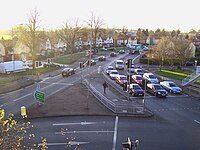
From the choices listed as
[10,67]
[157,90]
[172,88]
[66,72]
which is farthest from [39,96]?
[10,67]

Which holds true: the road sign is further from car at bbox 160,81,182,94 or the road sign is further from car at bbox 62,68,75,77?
car at bbox 62,68,75,77

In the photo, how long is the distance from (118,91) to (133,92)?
8.88 ft

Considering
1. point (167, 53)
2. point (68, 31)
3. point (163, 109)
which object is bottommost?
point (163, 109)

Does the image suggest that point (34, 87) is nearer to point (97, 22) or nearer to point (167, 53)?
point (167, 53)

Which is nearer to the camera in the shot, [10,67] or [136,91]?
[136,91]

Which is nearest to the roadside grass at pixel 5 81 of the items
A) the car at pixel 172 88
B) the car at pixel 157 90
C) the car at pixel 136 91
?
the car at pixel 136 91

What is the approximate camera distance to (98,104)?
27.3 meters

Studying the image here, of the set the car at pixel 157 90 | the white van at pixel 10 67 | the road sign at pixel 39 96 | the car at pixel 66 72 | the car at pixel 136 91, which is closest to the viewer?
the road sign at pixel 39 96

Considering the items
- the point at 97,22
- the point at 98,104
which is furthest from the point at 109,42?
the point at 98,104

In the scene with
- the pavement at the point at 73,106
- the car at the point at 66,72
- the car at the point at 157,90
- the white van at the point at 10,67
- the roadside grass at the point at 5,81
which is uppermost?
the white van at the point at 10,67

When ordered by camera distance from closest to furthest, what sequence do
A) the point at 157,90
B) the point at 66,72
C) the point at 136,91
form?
the point at 136,91, the point at 157,90, the point at 66,72

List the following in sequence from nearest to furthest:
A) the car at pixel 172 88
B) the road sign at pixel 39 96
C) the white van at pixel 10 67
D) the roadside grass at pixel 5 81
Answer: the road sign at pixel 39 96
the car at pixel 172 88
the roadside grass at pixel 5 81
the white van at pixel 10 67

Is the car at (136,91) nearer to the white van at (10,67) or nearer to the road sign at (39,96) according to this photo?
the road sign at (39,96)

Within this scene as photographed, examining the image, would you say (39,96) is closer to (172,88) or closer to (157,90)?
(157,90)
